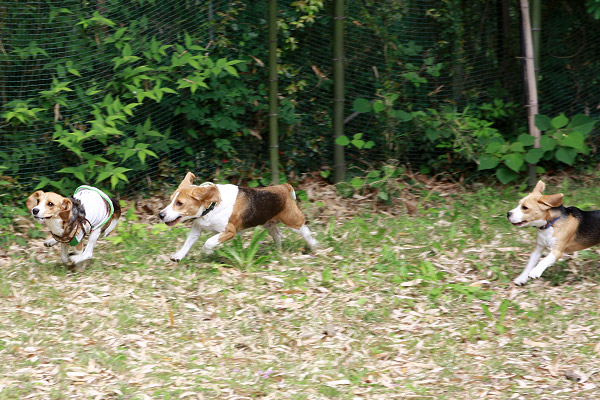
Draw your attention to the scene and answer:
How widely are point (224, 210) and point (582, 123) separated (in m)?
4.18

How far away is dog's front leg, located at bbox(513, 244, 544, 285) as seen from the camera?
215 inches

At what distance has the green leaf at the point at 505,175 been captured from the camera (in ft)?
24.2

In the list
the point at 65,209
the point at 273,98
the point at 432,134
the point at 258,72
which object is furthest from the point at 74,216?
the point at 432,134

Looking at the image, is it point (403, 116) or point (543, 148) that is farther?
point (403, 116)

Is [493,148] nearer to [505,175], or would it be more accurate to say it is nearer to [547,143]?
[505,175]

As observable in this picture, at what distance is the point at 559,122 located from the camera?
739 cm

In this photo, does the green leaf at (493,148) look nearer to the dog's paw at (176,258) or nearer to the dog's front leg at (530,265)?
the dog's front leg at (530,265)

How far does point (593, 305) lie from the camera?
521 centimetres

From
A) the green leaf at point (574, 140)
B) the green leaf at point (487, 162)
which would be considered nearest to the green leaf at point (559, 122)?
the green leaf at point (574, 140)

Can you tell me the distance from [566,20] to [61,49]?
5462 millimetres

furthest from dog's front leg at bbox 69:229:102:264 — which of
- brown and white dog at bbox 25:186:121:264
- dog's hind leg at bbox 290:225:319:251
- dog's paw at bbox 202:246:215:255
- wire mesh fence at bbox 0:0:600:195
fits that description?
dog's hind leg at bbox 290:225:319:251

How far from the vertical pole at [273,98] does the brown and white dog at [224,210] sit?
1.45 metres

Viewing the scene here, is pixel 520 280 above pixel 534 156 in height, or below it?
below

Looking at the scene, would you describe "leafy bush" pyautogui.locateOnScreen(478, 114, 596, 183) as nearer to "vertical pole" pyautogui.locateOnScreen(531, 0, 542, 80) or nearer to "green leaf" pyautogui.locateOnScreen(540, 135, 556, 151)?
"green leaf" pyautogui.locateOnScreen(540, 135, 556, 151)
